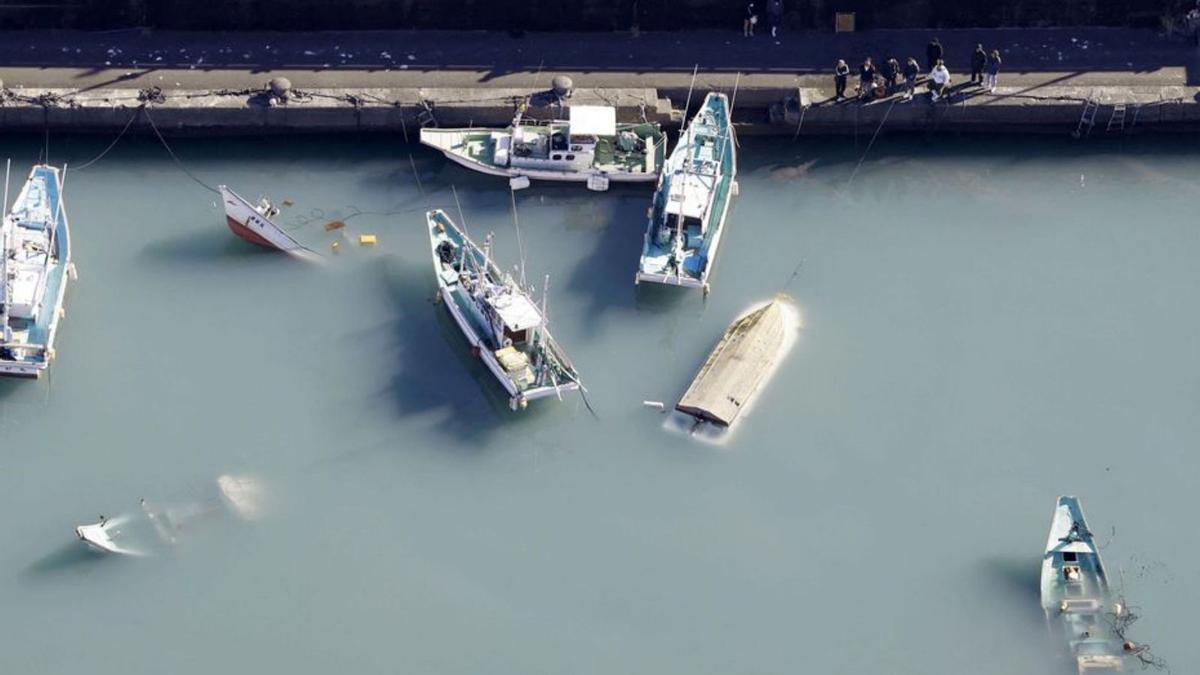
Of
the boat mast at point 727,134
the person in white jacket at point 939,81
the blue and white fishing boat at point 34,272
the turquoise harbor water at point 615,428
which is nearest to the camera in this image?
the turquoise harbor water at point 615,428

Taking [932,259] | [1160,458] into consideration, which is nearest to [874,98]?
[932,259]

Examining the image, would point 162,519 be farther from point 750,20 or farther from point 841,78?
point 750,20

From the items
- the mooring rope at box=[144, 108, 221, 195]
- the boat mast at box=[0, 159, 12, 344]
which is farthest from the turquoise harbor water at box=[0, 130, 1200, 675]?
the boat mast at box=[0, 159, 12, 344]

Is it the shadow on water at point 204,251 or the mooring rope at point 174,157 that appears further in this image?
the mooring rope at point 174,157

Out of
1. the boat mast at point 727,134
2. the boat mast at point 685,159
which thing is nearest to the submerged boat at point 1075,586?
the boat mast at point 685,159

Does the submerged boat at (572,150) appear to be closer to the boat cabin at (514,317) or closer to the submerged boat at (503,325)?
the submerged boat at (503,325)

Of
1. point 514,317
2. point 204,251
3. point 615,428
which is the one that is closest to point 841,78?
point 514,317

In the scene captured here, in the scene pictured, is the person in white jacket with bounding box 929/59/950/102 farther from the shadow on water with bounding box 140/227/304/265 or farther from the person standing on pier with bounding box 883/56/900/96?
the shadow on water with bounding box 140/227/304/265

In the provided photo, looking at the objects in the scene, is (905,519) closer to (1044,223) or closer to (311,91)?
(1044,223)
